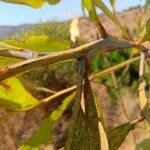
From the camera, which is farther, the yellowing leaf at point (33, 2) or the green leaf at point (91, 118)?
the yellowing leaf at point (33, 2)

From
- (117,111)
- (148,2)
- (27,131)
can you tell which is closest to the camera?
(148,2)

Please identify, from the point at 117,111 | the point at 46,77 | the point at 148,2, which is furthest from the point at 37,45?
the point at 117,111

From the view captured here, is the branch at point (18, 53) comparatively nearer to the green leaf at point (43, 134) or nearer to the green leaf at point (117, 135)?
the green leaf at point (117, 135)

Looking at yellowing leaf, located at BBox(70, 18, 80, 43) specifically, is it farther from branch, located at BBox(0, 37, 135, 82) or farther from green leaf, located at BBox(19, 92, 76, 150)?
branch, located at BBox(0, 37, 135, 82)

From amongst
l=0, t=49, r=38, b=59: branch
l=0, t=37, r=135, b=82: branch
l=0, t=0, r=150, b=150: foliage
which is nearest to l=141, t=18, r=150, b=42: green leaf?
l=0, t=0, r=150, b=150: foliage

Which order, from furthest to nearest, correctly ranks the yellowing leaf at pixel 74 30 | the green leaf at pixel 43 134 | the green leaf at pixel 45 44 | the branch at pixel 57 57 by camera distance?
the yellowing leaf at pixel 74 30 < the green leaf at pixel 43 134 < the green leaf at pixel 45 44 < the branch at pixel 57 57

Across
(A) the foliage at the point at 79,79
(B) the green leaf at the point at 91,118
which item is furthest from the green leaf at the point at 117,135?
(B) the green leaf at the point at 91,118

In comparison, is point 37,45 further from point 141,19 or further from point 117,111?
point 117,111
